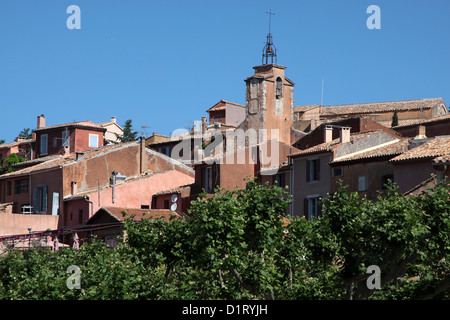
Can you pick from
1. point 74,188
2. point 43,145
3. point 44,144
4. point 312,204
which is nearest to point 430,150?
point 312,204

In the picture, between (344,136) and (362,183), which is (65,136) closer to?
(344,136)

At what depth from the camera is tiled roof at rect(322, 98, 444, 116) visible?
3063 inches

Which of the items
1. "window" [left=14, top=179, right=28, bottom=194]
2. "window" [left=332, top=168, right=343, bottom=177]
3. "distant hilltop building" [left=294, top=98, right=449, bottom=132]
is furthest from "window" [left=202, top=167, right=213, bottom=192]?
"distant hilltop building" [left=294, top=98, right=449, bottom=132]

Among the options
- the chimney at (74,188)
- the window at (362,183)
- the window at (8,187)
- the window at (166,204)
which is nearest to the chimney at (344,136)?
the window at (362,183)

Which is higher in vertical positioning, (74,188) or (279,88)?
(279,88)

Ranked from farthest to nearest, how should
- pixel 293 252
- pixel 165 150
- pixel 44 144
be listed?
pixel 44 144, pixel 165 150, pixel 293 252

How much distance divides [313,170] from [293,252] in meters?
20.8

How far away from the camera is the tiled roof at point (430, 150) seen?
132ft

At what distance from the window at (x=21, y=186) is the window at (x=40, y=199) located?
82.2 inches

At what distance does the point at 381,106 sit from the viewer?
267 ft

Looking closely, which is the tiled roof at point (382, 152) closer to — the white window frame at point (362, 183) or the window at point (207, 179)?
the white window frame at point (362, 183)
